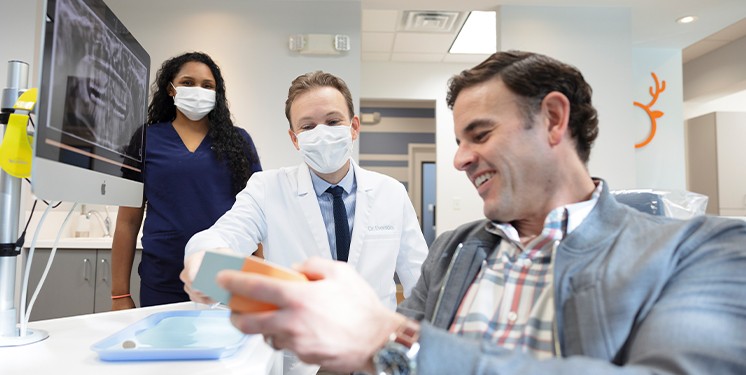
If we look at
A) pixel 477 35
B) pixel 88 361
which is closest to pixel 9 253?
pixel 88 361

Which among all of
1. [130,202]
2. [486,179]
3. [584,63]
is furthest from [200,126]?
[584,63]

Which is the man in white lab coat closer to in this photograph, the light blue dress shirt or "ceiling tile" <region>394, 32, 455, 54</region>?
the light blue dress shirt

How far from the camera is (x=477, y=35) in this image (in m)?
4.93

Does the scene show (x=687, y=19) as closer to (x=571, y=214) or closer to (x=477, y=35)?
(x=477, y=35)

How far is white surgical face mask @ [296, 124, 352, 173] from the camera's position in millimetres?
1651

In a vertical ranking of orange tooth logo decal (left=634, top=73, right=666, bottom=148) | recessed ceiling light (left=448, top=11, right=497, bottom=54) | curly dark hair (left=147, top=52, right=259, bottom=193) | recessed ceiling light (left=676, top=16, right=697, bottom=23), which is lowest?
curly dark hair (left=147, top=52, right=259, bottom=193)

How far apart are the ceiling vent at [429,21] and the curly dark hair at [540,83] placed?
3364mm

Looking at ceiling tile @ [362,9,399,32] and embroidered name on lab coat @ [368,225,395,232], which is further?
ceiling tile @ [362,9,399,32]

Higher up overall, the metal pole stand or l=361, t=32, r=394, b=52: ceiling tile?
l=361, t=32, r=394, b=52: ceiling tile

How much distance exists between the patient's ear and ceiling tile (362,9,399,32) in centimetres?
343

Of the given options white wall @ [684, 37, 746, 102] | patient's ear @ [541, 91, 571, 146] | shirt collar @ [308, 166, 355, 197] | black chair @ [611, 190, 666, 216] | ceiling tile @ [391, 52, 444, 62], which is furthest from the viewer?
ceiling tile @ [391, 52, 444, 62]

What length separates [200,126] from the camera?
6.80 feet

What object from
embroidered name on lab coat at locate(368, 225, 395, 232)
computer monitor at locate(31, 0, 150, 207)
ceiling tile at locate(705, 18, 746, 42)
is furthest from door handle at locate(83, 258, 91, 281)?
ceiling tile at locate(705, 18, 746, 42)

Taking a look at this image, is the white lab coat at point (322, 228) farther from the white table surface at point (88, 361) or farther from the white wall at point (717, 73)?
the white wall at point (717, 73)
